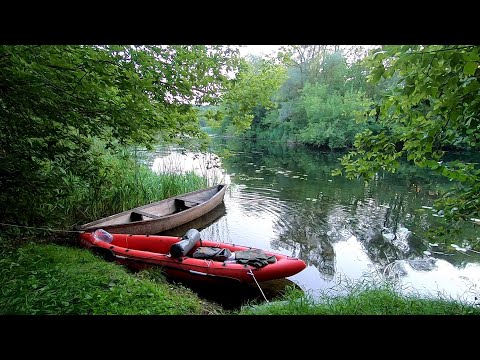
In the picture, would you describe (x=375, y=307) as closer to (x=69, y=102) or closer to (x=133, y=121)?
(x=133, y=121)

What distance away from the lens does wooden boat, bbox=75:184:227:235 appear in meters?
6.42

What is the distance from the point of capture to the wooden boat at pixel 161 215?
21.1 ft

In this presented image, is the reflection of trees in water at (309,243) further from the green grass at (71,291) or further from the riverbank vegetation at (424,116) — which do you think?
the riverbank vegetation at (424,116)

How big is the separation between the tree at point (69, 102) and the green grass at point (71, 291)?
688 mm

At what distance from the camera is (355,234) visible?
809 cm

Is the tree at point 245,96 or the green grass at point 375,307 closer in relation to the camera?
the green grass at point 375,307

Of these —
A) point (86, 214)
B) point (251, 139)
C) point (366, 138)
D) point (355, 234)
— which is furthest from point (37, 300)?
point (251, 139)

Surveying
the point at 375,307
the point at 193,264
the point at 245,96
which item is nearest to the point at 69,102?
the point at 245,96

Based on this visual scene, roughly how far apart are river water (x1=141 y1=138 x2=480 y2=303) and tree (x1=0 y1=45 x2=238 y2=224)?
2264 millimetres

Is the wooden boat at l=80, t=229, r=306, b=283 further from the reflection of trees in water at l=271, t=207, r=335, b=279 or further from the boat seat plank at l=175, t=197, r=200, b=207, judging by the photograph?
the boat seat plank at l=175, t=197, r=200, b=207

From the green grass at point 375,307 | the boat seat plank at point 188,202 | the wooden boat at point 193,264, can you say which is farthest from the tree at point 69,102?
the boat seat plank at point 188,202
